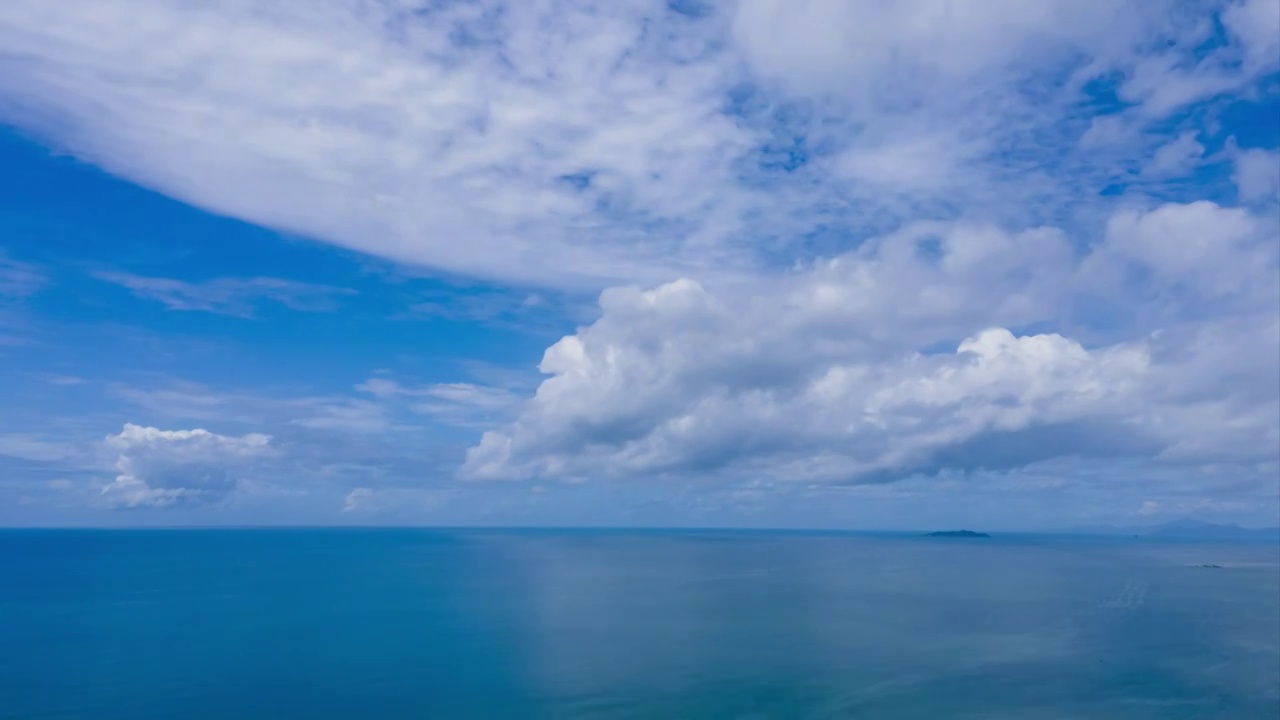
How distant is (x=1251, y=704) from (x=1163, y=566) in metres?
155

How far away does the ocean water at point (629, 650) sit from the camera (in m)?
49.8

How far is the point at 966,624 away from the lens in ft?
268

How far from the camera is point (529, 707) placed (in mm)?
48906

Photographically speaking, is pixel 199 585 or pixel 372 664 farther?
pixel 199 585

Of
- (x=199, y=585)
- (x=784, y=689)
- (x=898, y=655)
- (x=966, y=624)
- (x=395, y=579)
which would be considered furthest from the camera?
(x=395, y=579)

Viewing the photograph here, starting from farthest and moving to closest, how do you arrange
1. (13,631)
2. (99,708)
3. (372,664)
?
(13,631) < (372,664) < (99,708)

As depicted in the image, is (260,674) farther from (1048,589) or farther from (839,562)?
(839,562)

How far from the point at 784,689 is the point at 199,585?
99.3m

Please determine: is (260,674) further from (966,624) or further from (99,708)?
(966,624)

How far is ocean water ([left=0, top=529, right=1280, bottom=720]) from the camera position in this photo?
49812 mm

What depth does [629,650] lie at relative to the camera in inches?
2625

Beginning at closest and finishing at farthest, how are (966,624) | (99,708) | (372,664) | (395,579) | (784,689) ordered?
(99,708) < (784,689) < (372,664) < (966,624) < (395,579)

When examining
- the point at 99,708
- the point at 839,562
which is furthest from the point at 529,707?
the point at 839,562

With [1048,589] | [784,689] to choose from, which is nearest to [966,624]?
[784,689]
